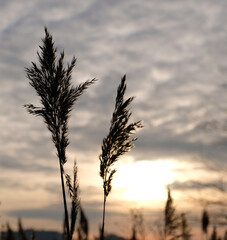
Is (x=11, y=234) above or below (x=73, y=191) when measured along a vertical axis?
below

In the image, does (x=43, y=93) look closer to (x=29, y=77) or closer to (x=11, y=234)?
(x=29, y=77)

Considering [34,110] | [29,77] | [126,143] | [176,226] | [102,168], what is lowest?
[176,226]

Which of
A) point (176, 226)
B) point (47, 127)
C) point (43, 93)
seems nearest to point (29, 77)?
point (43, 93)

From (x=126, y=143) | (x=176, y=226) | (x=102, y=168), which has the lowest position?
(x=176, y=226)

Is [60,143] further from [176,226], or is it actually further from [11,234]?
[176,226]

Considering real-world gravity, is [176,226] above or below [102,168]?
below

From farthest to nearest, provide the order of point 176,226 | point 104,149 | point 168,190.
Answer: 1. point 168,190
2. point 176,226
3. point 104,149

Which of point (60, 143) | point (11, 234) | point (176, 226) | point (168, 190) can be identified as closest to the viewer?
point (60, 143)

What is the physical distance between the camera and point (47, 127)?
6.46 meters

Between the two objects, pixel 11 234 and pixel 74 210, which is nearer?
pixel 74 210

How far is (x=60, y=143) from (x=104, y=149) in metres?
0.80

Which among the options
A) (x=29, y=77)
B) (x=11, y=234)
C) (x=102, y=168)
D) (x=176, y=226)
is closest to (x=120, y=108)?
(x=102, y=168)

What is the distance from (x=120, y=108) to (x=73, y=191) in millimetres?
1593

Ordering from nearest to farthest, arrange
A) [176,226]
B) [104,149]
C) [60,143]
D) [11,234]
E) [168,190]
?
[60,143], [104,149], [11,234], [176,226], [168,190]
